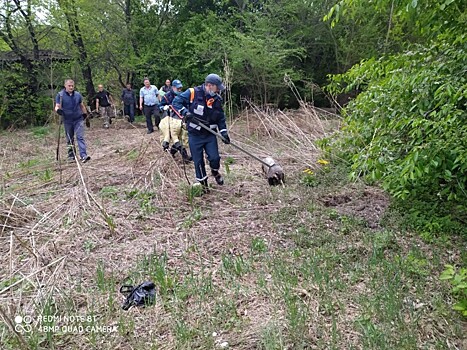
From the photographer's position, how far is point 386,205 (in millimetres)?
4914

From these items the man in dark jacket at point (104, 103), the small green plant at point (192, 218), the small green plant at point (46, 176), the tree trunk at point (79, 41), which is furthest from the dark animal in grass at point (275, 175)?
the tree trunk at point (79, 41)

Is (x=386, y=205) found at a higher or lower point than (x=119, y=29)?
lower

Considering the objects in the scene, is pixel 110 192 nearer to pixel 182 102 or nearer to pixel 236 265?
pixel 182 102

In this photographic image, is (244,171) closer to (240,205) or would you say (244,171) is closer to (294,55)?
(240,205)

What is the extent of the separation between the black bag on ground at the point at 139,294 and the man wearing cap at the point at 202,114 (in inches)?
100

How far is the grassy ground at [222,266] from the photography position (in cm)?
268

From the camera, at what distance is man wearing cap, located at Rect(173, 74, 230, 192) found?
5289mm

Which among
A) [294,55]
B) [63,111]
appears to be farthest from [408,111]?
[294,55]

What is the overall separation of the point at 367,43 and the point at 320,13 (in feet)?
7.60

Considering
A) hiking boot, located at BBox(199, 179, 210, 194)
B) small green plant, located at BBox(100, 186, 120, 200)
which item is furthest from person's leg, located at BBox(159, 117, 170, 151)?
hiking boot, located at BBox(199, 179, 210, 194)

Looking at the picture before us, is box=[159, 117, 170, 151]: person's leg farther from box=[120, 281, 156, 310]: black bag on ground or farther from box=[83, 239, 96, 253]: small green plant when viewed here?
box=[120, 281, 156, 310]: black bag on ground

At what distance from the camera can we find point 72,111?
7527mm

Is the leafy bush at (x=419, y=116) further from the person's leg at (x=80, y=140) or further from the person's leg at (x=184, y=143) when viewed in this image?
the person's leg at (x=80, y=140)

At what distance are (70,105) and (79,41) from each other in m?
10.3
